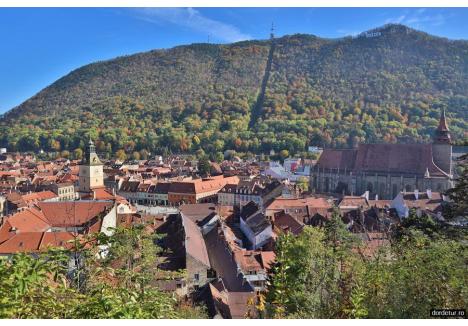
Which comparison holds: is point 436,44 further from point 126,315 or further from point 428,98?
point 126,315

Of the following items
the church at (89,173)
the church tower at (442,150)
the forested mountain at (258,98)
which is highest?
the forested mountain at (258,98)

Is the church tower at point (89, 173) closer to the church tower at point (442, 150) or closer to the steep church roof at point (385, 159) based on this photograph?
the steep church roof at point (385, 159)

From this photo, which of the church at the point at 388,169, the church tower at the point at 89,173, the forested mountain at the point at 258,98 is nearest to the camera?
the church at the point at 388,169

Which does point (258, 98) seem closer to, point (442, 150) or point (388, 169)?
point (388, 169)

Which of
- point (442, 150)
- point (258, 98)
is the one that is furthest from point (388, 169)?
point (258, 98)

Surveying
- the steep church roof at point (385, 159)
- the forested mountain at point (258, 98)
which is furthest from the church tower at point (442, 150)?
the forested mountain at point (258, 98)

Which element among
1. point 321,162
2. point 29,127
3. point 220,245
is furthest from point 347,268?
point 29,127
